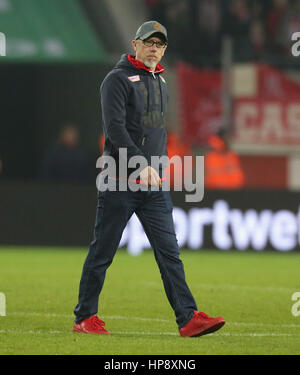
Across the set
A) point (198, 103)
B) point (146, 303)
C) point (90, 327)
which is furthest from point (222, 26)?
point (90, 327)

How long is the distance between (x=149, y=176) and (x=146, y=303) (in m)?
3.08

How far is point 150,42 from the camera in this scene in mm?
8656

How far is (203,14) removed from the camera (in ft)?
74.8

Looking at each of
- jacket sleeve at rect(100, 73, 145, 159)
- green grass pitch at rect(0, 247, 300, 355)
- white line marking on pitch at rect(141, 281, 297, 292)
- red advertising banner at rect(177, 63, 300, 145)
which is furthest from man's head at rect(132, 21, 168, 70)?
red advertising banner at rect(177, 63, 300, 145)

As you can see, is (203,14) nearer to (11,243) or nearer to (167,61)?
(167,61)

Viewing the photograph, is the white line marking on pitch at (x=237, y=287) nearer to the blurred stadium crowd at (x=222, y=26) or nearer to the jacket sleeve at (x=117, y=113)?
the jacket sleeve at (x=117, y=113)

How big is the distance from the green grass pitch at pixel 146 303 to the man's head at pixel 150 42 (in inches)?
81.9

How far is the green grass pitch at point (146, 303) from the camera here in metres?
8.27

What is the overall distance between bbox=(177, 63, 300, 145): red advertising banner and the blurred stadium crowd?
34.7 inches

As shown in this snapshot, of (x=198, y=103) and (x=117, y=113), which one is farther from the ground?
(x=198, y=103)

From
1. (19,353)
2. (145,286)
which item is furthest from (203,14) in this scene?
(19,353)

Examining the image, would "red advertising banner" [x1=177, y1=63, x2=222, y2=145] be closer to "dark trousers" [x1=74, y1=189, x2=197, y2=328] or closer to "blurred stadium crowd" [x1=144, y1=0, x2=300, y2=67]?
"blurred stadium crowd" [x1=144, y1=0, x2=300, y2=67]

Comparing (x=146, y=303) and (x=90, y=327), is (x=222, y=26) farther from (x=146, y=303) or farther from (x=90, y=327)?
(x=90, y=327)

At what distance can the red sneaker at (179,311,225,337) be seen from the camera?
855 cm
